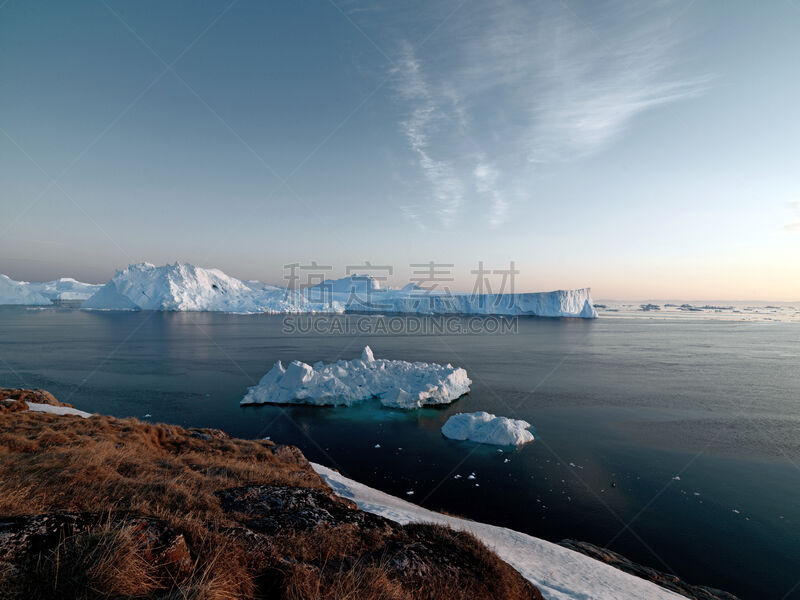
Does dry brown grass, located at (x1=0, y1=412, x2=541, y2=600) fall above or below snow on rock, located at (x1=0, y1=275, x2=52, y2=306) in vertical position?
above

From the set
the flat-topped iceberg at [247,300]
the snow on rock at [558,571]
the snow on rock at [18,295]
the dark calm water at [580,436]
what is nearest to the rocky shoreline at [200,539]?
the snow on rock at [558,571]

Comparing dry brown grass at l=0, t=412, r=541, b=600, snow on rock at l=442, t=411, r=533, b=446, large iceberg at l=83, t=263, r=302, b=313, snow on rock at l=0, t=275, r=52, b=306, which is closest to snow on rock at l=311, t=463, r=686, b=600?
dry brown grass at l=0, t=412, r=541, b=600

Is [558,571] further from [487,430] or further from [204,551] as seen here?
[487,430]

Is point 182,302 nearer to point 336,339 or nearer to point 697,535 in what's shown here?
point 336,339

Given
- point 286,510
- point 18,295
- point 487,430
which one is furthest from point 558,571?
point 18,295

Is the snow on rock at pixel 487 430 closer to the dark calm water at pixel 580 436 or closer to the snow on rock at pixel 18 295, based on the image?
the dark calm water at pixel 580 436

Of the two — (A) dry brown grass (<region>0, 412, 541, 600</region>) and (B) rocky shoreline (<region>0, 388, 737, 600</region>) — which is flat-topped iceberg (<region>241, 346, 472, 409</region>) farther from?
(A) dry brown grass (<region>0, 412, 541, 600</region>)

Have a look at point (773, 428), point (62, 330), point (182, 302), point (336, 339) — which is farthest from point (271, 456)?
point (182, 302)
